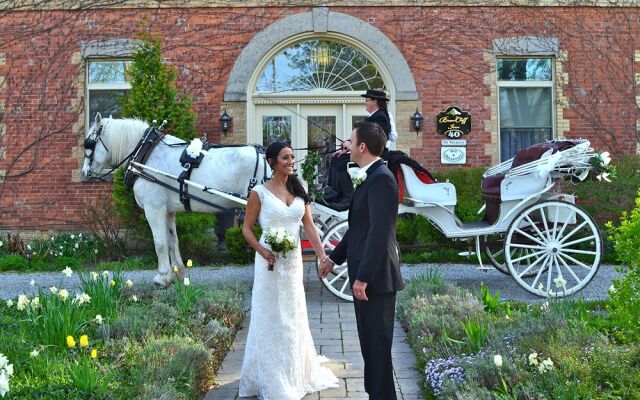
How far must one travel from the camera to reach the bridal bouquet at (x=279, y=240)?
4448 millimetres

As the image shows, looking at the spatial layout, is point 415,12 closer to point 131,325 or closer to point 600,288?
point 600,288

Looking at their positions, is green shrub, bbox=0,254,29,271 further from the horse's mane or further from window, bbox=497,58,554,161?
window, bbox=497,58,554,161

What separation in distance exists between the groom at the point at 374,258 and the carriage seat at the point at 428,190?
3111 millimetres

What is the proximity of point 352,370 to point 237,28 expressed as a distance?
884 cm

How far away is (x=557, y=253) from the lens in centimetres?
723

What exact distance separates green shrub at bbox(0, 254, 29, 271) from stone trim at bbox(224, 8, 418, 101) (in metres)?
4.37

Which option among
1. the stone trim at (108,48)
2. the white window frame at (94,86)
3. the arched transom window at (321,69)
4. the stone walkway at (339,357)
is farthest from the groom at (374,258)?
the white window frame at (94,86)

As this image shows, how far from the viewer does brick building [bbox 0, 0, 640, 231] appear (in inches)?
489

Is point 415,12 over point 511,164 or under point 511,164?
over

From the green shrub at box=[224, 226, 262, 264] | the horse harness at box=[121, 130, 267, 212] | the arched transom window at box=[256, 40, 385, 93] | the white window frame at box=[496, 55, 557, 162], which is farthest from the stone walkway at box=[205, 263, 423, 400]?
the white window frame at box=[496, 55, 557, 162]

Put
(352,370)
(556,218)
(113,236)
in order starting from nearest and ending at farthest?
(352,370)
(556,218)
(113,236)

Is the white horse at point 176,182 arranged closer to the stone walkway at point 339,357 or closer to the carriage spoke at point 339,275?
the carriage spoke at point 339,275

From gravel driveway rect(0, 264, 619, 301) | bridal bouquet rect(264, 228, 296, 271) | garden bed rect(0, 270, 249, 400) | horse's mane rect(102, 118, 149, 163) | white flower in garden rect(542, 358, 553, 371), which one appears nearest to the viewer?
white flower in garden rect(542, 358, 553, 371)

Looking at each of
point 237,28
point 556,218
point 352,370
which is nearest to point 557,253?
point 556,218
